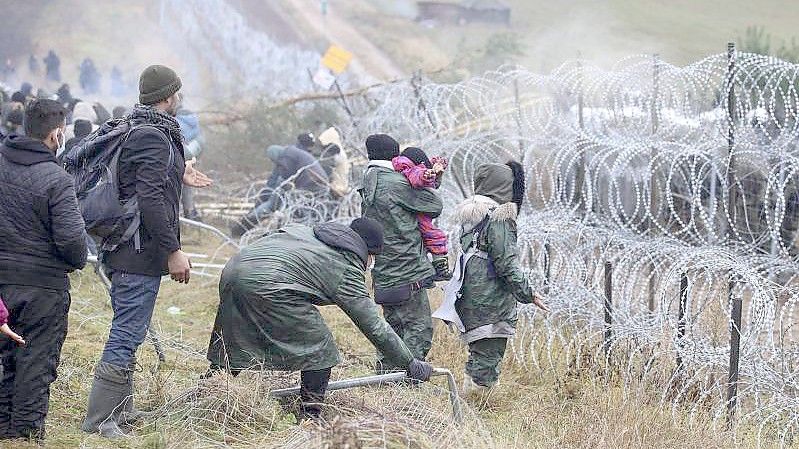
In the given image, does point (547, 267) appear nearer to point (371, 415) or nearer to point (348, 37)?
point (371, 415)

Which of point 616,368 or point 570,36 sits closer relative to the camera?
point 616,368

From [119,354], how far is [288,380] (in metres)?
0.92

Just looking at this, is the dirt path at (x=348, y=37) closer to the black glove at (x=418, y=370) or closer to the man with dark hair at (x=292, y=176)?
the man with dark hair at (x=292, y=176)

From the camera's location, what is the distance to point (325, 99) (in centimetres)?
1541

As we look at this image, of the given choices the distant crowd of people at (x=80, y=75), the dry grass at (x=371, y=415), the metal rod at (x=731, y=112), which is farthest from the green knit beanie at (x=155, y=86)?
the distant crowd of people at (x=80, y=75)

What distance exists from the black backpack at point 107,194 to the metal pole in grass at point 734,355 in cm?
299

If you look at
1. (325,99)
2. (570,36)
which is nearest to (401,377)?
(325,99)

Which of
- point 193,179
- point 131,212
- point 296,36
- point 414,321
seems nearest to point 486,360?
point 414,321

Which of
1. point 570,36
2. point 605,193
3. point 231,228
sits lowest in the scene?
point 231,228

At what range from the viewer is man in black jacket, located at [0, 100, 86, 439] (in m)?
4.49

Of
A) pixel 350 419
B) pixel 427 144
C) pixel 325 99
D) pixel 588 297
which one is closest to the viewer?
pixel 350 419

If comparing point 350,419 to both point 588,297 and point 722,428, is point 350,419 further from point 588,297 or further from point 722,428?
point 588,297

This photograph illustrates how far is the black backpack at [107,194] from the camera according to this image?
469 centimetres

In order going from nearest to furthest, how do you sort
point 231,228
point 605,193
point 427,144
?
point 427,144, point 605,193, point 231,228
